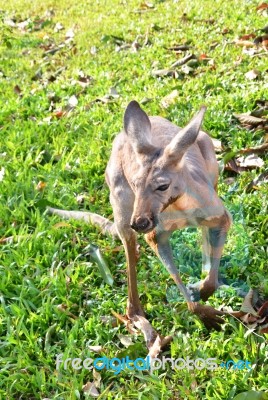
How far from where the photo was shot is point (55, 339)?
2930 mm

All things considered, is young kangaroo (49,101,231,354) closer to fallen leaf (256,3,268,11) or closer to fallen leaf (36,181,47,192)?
fallen leaf (36,181,47,192)

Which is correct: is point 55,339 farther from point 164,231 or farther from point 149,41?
point 149,41

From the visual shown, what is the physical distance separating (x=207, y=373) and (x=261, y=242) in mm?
935

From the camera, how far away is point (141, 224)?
7.15 feet

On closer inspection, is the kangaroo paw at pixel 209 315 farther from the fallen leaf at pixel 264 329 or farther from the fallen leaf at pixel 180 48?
the fallen leaf at pixel 180 48

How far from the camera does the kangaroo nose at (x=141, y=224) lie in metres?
2.18

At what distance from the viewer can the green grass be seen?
2.64 metres

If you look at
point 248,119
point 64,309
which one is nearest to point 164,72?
point 248,119

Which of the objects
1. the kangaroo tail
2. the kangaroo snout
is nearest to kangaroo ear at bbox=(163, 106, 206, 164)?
the kangaroo snout

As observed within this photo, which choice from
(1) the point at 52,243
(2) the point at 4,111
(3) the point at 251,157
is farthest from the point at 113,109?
(1) the point at 52,243

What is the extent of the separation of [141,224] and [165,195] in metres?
0.18

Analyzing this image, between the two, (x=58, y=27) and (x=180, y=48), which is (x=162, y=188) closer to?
(x=180, y=48)

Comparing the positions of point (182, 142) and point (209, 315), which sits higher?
point (182, 142)

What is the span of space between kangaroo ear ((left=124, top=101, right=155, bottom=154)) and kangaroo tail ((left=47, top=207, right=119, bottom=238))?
1059 mm
